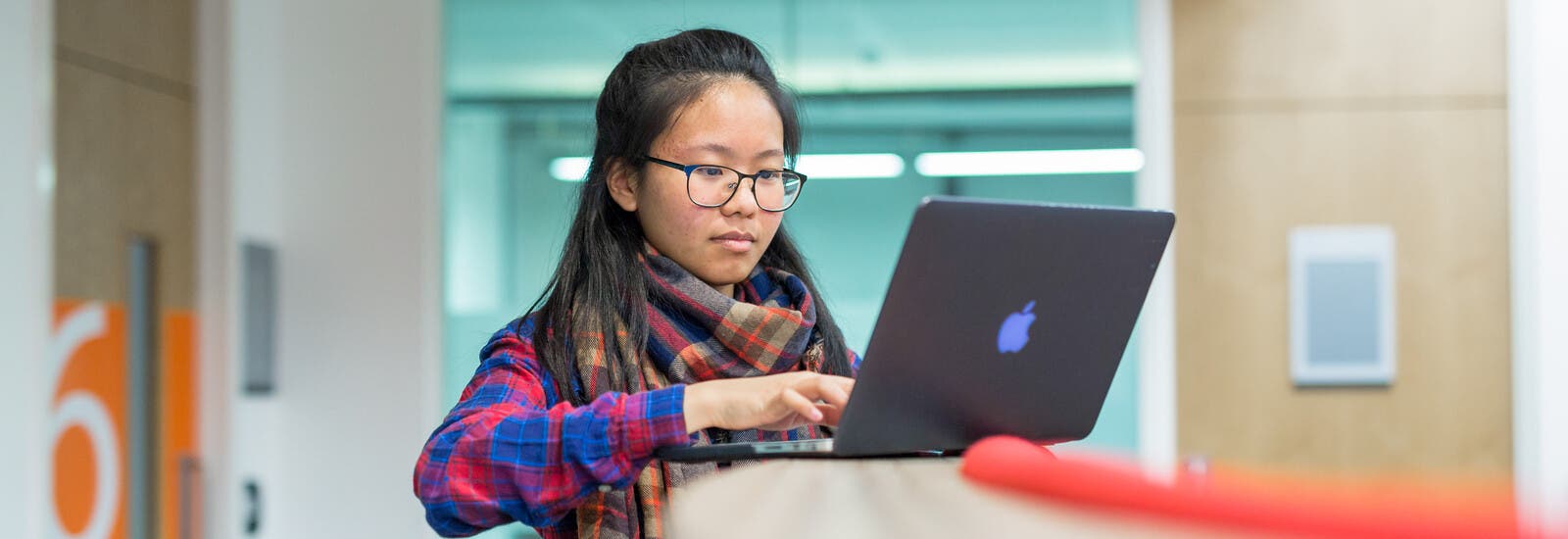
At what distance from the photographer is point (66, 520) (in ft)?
9.32

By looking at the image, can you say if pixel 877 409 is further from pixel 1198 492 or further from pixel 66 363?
pixel 66 363

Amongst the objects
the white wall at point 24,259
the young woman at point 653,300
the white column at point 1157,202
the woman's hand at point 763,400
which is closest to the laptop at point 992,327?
the woman's hand at point 763,400

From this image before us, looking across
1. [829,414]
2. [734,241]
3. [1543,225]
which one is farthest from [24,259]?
[1543,225]

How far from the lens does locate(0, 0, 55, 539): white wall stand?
8.52ft

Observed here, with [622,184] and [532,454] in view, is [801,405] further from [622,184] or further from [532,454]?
[622,184]

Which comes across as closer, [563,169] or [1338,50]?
[1338,50]

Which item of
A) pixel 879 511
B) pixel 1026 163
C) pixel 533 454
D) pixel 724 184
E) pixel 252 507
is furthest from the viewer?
pixel 1026 163

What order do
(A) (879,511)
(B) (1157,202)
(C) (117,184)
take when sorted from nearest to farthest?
(A) (879,511) < (C) (117,184) < (B) (1157,202)

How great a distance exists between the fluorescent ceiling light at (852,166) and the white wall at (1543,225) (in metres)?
1.56

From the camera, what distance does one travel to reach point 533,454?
1.27 m

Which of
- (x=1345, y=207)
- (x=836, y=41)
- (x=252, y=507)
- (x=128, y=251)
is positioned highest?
(x=836, y=41)

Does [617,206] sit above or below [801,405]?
above

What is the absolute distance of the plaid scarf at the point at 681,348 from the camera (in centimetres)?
147

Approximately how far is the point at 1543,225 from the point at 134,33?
3.34 m
